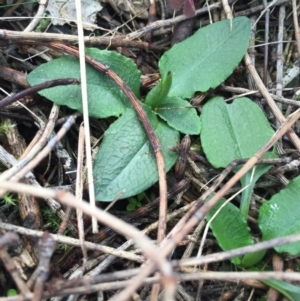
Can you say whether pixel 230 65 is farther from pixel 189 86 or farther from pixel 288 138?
pixel 288 138

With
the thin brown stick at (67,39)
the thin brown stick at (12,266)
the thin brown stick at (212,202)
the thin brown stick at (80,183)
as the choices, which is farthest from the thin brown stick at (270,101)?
the thin brown stick at (12,266)

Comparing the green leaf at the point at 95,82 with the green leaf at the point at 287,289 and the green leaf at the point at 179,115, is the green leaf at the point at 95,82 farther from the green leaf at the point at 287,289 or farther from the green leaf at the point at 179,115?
the green leaf at the point at 287,289

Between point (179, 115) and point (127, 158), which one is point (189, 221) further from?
point (179, 115)

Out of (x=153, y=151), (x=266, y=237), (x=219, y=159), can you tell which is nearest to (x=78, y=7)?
(x=153, y=151)

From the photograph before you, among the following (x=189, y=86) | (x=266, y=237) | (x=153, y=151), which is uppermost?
(x=189, y=86)

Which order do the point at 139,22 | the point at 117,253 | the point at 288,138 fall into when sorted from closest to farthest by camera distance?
the point at 117,253 < the point at 288,138 < the point at 139,22

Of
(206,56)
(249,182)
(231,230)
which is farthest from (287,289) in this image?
(206,56)

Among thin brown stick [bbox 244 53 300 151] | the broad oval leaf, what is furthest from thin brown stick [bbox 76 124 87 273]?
thin brown stick [bbox 244 53 300 151]
